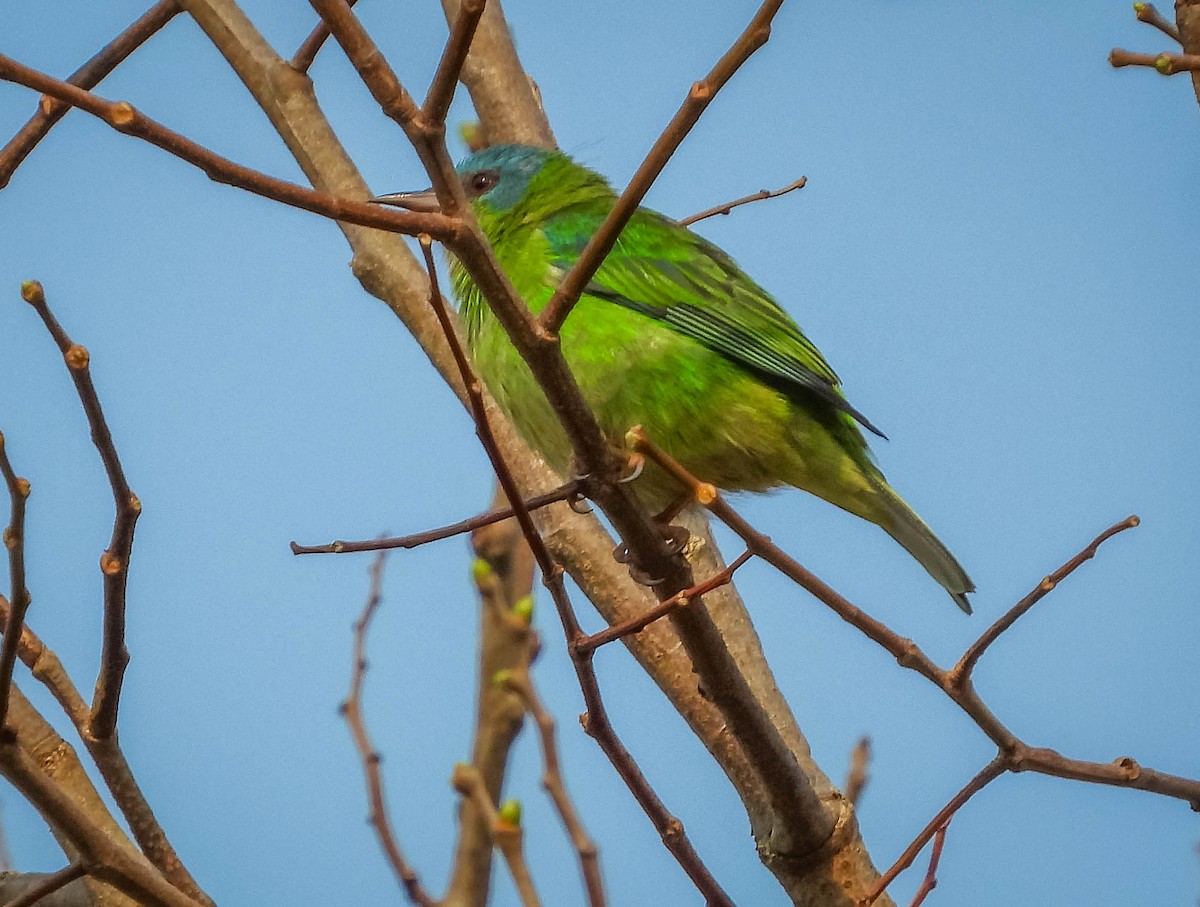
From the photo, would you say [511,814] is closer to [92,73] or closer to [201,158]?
[201,158]

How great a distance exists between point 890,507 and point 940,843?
1.66 meters

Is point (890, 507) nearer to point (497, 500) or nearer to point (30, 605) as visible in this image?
point (497, 500)

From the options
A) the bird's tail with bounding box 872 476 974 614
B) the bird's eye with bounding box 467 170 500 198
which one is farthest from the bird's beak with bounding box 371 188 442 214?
the bird's tail with bounding box 872 476 974 614

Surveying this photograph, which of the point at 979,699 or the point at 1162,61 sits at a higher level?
the point at 1162,61

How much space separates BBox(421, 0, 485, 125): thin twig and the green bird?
5.58ft

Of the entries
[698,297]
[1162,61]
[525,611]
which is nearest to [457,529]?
[525,611]

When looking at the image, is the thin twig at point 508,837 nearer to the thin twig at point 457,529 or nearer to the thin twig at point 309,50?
the thin twig at point 457,529

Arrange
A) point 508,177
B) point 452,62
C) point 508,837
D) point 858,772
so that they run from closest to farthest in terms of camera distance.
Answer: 1. point 508,837
2. point 452,62
3. point 858,772
4. point 508,177

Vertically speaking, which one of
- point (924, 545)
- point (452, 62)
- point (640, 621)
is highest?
point (924, 545)

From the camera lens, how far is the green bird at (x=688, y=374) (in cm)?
370

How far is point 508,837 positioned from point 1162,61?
1.52 m

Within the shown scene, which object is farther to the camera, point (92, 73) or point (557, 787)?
point (92, 73)

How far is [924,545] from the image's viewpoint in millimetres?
3934

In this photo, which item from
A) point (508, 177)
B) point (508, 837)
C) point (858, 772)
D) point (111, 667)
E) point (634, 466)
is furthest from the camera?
point (508, 177)
